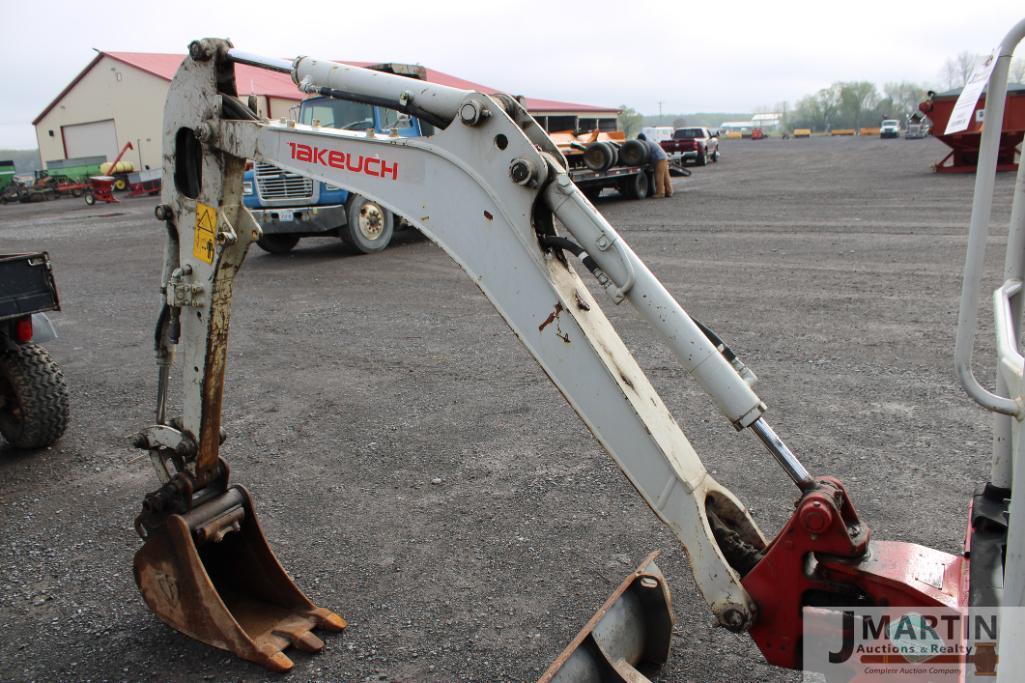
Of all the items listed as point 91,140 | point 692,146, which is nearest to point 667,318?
point 692,146

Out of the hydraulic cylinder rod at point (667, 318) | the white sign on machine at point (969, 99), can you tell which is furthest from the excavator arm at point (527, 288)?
the white sign on machine at point (969, 99)

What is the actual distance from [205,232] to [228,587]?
1.62 m

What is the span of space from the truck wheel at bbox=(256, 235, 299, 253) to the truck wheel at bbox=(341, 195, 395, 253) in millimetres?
1223

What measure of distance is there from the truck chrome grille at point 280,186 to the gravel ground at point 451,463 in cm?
285

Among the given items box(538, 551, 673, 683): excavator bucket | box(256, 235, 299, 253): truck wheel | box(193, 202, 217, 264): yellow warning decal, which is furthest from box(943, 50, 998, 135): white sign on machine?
box(256, 235, 299, 253): truck wheel

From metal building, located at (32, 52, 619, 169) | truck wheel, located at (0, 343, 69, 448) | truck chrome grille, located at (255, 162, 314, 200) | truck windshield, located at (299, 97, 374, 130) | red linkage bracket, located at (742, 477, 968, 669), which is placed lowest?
truck wheel, located at (0, 343, 69, 448)

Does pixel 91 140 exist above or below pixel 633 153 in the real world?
above

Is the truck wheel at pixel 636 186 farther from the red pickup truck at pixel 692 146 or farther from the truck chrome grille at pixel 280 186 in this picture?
the red pickup truck at pixel 692 146

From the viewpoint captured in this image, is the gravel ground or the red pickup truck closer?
the gravel ground

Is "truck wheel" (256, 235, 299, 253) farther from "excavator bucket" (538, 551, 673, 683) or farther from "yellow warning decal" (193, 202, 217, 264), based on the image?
"excavator bucket" (538, 551, 673, 683)

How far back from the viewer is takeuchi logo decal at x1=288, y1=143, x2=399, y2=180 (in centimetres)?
281

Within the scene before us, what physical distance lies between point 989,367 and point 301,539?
5.07m

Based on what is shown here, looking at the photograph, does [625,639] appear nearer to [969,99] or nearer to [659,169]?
[969,99]

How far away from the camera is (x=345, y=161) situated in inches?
114
